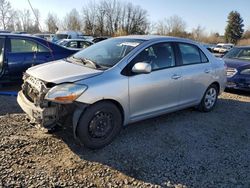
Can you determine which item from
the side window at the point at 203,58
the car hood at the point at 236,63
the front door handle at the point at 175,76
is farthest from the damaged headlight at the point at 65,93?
the car hood at the point at 236,63

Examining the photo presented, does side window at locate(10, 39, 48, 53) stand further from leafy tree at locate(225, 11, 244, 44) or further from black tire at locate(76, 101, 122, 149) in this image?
leafy tree at locate(225, 11, 244, 44)

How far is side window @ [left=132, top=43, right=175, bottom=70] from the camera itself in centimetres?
460

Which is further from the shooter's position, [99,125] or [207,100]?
[207,100]

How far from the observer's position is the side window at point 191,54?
5.38 m

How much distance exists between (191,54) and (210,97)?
1112mm

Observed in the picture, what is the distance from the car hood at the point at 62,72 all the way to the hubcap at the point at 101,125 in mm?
573

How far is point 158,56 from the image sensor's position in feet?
15.9

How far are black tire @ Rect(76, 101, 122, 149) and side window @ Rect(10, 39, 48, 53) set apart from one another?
13.6 feet

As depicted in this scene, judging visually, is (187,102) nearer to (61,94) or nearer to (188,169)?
(188,169)

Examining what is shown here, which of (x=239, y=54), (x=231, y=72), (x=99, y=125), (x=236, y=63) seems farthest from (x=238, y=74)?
(x=99, y=125)

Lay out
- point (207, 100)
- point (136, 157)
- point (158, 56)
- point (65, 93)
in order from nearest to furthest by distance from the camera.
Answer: point (65, 93) → point (136, 157) → point (158, 56) → point (207, 100)

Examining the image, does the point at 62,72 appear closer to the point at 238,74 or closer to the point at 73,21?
the point at 238,74

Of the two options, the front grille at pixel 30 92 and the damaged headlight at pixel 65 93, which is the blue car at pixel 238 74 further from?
the front grille at pixel 30 92

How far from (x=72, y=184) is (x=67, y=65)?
6.47ft
